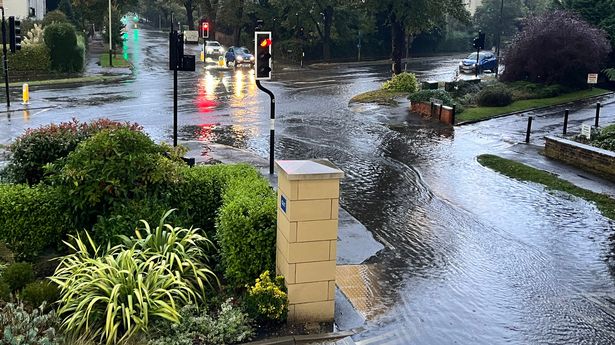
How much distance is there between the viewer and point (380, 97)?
3341 cm

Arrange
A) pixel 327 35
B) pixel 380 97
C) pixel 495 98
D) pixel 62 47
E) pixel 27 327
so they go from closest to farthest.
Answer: pixel 27 327 < pixel 495 98 < pixel 380 97 < pixel 62 47 < pixel 327 35

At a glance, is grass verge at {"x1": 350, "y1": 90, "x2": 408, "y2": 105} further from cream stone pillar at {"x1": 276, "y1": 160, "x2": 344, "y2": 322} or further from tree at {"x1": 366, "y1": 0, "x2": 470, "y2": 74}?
cream stone pillar at {"x1": 276, "y1": 160, "x2": 344, "y2": 322}

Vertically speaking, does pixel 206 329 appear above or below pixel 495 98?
below

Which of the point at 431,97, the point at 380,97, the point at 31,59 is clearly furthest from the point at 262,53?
the point at 31,59

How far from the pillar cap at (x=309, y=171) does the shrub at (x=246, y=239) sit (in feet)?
2.31

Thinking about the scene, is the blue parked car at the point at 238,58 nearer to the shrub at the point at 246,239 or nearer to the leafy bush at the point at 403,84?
the leafy bush at the point at 403,84

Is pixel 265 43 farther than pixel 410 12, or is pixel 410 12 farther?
pixel 410 12

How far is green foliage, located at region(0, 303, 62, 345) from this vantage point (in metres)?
6.57

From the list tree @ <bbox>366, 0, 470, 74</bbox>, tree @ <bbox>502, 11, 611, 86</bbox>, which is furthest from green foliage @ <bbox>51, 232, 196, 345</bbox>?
tree @ <bbox>366, 0, 470, 74</bbox>

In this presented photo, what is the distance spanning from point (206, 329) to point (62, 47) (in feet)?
123

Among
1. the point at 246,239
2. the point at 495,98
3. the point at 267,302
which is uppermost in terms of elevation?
the point at 495,98

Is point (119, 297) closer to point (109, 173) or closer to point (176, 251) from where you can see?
point (176, 251)

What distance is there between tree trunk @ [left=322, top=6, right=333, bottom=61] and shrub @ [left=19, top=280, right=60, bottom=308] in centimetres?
5199

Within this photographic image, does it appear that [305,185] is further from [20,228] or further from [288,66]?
[288,66]
